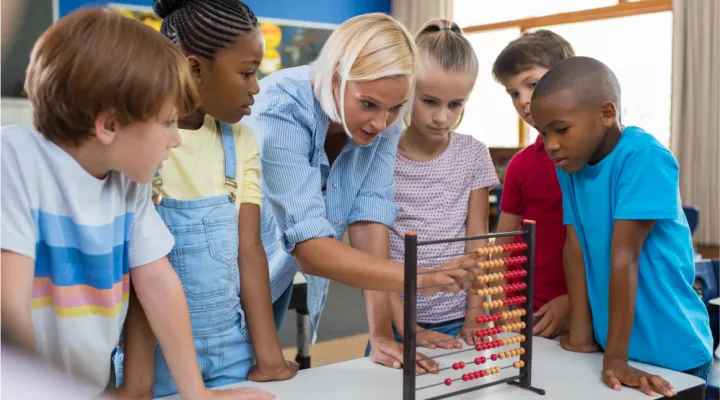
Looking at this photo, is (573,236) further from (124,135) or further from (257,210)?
(124,135)

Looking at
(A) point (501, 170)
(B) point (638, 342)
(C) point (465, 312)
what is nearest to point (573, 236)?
(B) point (638, 342)

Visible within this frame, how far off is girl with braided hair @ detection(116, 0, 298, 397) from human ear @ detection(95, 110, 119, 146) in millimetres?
339

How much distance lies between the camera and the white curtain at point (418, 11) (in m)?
7.54

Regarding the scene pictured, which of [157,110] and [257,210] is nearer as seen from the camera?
[157,110]

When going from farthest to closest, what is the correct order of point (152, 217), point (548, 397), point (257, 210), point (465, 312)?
point (465, 312) < point (257, 210) < point (548, 397) < point (152, 217)

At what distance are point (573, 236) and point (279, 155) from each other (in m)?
0.75

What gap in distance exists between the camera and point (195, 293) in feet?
4.39

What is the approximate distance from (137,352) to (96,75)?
551 mm

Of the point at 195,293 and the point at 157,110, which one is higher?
the point at 157,110

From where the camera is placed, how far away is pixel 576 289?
1622 millimetres

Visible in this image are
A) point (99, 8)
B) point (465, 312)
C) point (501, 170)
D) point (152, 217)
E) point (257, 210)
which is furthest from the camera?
point (501, 170)

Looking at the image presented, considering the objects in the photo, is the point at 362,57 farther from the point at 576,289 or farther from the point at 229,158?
the point at 576,289

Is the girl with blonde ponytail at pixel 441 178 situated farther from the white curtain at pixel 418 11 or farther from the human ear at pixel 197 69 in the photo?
the white curtain at pixel 418 11

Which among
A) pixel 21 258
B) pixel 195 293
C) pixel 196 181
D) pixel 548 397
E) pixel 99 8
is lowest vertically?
pixel 548 397
